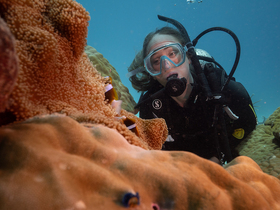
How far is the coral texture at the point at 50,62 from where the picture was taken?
0.78 metres

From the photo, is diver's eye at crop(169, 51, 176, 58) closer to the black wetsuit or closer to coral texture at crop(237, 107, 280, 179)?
the black wetsuit

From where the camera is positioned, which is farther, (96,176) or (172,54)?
(172,54)

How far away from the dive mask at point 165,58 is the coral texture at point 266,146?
2051 mm

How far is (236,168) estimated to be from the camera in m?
0.85

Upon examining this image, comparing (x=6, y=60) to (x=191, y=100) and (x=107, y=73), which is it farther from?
(x=191, y=100)

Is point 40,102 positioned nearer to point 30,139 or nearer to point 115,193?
point 30,139

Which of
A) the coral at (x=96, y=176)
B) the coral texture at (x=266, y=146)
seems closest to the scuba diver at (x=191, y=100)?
the coral texture at (x=266, y=146)

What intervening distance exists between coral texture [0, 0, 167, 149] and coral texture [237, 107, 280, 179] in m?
2.32

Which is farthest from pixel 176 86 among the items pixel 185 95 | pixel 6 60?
pixel 6 60

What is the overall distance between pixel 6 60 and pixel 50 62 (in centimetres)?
45

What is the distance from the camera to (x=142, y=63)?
4.11 m

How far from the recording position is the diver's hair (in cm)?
374

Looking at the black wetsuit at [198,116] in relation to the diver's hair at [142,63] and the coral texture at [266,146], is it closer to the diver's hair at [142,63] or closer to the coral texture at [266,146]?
the coral texture at [266,146]

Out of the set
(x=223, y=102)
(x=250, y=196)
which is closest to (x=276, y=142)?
(x=223, y=102)
